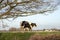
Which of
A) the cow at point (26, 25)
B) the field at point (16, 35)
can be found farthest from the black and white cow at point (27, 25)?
the field at point (16, 35)

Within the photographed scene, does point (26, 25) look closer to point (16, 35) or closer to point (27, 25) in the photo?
point (27, 25)

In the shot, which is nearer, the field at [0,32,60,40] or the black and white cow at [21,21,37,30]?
the field at [0,32,60,40]

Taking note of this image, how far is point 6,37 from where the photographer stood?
8.48 m

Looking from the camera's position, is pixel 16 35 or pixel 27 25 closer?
pixel 16 35

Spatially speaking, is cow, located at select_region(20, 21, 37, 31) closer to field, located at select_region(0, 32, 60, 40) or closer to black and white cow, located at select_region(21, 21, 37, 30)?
black and white cow, located at select_region(21, 21, 37, 30)

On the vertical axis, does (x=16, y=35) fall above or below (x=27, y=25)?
above

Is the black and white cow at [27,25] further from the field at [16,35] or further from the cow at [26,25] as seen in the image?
the field at [16,35]

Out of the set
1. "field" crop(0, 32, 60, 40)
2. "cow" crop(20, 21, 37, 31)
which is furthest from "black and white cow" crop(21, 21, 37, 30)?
"field" crop(0, 32, 60, 40)

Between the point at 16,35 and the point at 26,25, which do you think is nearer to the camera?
the point at 16,35

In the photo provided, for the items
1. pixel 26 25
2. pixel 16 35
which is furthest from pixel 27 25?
pixel 16 35

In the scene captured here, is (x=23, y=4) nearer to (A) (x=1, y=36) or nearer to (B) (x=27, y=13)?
(B) (x=27, y=13)

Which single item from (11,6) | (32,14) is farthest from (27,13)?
(11,6)

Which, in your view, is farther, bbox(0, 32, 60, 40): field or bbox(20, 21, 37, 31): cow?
bbox(20, 21, 37, 31): cow

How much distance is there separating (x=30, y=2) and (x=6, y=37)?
2.25 meters
